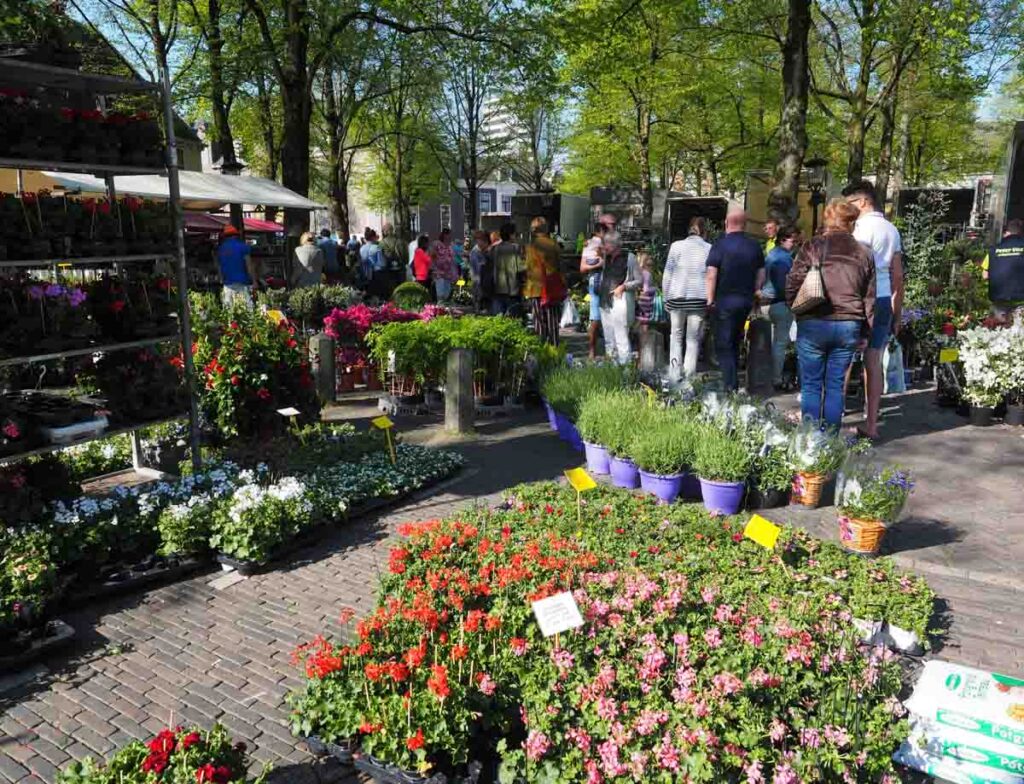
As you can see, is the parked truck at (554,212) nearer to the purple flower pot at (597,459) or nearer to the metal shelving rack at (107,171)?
the purple flower pot at (597,459)

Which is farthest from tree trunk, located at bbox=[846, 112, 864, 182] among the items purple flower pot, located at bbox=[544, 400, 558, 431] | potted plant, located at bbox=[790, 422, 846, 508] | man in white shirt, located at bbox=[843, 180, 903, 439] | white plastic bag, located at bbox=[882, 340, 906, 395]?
potted plant, located at bbox=[790, 422, 846, 508]

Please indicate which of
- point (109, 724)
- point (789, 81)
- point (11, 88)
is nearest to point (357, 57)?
point (789, 81)

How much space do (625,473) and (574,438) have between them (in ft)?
4.46

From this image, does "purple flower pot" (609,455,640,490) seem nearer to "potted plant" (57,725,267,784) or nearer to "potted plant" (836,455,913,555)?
"potted plant" (836,455,913,555)

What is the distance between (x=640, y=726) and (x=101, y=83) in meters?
5.50

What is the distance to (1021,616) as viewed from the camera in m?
4.37

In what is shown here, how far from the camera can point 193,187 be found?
13.0 m

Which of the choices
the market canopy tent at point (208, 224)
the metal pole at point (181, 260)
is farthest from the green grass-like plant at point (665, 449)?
the market canopy tent at point (208, 224)

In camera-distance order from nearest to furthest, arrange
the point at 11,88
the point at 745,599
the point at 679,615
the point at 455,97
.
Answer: the point at 679,615 < the point at 745,599 < the point at 11,88 < the point at 455,97

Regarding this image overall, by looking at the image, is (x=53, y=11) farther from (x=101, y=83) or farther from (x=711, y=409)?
(x=711, y=409)

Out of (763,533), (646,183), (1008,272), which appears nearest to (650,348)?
(1008,272)

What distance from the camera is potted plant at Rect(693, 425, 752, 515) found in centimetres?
554

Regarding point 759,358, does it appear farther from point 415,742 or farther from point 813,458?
point 415,742

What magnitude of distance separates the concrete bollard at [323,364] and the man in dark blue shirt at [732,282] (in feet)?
15.0
